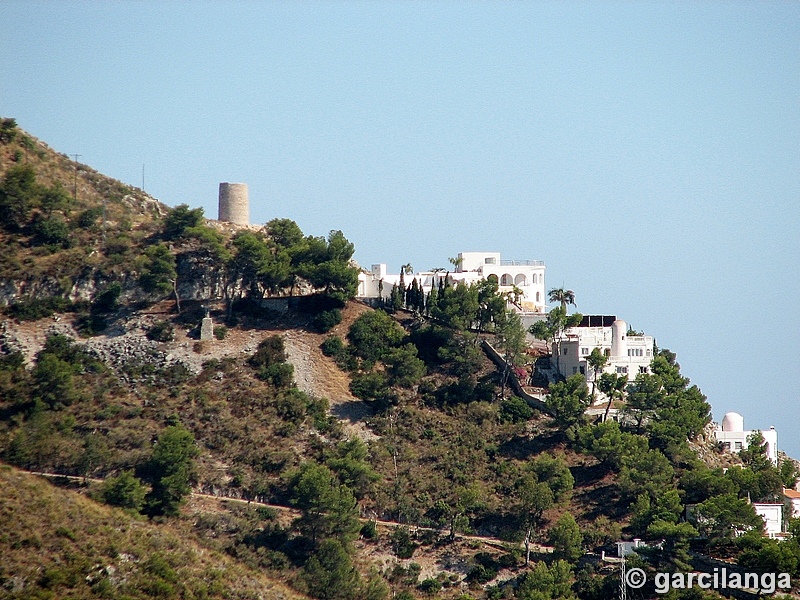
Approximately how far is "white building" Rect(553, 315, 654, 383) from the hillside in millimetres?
1638

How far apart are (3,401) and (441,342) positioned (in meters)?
29.1

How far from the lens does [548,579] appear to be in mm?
79562

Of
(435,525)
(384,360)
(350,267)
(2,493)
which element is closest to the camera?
(2,493)

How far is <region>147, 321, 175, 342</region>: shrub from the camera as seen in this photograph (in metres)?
101

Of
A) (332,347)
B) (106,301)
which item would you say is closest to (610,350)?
(332,347)

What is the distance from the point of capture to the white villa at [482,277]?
110 metres

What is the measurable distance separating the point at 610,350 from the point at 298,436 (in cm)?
2127

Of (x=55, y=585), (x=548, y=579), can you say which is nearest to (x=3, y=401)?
(x=55, y=585)

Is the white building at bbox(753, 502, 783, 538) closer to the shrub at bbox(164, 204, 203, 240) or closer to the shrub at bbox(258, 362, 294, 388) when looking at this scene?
the shrub at bbox(258, 362, 294, 388)

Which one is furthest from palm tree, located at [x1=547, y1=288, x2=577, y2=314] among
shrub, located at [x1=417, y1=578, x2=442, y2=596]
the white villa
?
shrub, located at [x1=417, y1=578, x2=442, y2=596]

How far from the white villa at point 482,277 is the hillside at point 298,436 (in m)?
2.87

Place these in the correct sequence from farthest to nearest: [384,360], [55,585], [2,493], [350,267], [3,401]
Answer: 1. [350,267]
2. [384,360]
3. [3,401]
4. [2,493]
5. [55,585]

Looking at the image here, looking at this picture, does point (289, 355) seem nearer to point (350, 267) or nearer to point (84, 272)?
point (350, 267)

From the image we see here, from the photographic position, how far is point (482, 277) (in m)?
112
